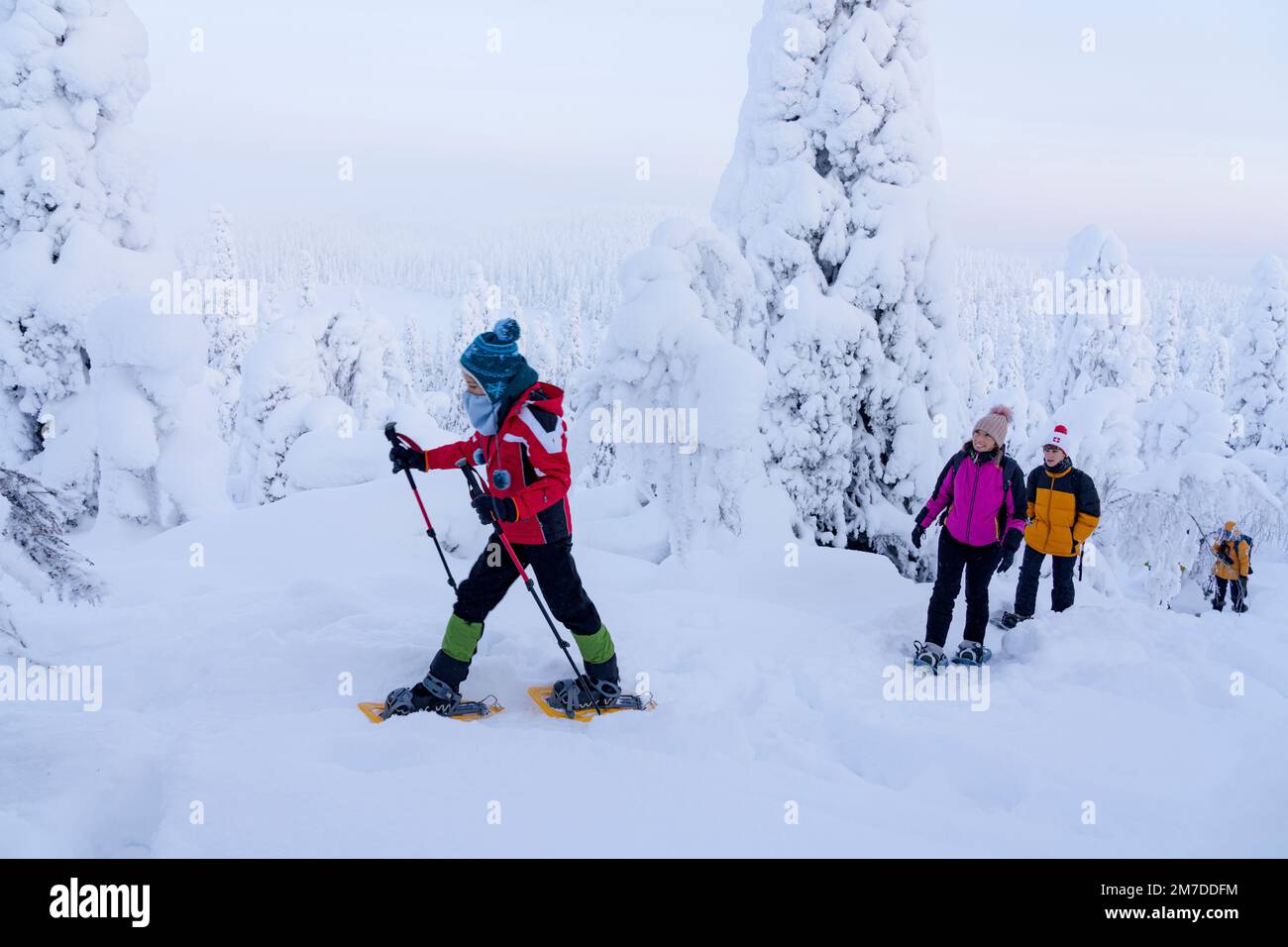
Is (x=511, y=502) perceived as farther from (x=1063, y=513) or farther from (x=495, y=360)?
(x=1063, y=513)

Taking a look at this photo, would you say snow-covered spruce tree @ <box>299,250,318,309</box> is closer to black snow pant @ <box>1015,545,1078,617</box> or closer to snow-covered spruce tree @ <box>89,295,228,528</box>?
snow-covered spruce tree @ <box>89,295,228,528</box>

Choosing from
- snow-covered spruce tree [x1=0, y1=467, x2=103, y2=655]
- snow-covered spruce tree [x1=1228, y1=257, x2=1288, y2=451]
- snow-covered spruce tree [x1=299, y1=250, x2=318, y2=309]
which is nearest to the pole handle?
snow-covered spruce tree [x1=0, y1=467, x2=103, y2=655]

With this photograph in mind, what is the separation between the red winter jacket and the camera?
4539mm

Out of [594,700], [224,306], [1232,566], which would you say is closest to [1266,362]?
[1232,566]

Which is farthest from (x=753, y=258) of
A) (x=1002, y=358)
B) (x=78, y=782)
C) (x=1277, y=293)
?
(x=1002, y=358)

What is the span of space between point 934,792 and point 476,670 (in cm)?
310

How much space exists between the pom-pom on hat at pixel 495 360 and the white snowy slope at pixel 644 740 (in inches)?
79.2

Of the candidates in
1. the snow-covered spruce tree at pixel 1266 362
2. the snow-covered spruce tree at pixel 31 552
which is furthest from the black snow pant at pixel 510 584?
the snow-covered spruce tree at pixel 1266 362

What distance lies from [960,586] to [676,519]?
3956 millimetres

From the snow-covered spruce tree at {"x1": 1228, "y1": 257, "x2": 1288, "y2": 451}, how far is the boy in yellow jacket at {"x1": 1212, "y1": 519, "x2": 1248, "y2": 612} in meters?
20.6

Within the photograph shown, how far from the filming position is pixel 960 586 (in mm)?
6312

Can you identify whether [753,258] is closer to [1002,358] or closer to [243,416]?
[243,416]

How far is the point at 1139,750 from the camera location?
4543mm

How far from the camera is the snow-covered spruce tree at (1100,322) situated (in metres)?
28.8
